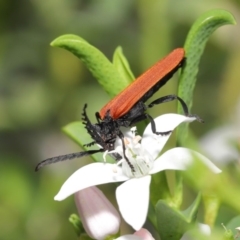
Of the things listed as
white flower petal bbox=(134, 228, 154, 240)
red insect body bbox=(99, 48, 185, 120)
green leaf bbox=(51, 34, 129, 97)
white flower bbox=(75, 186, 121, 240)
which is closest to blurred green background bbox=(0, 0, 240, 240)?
red insect body bbox=(99, 48, 185, 120)

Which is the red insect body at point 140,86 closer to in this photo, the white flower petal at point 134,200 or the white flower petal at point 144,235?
the white flower petal at point 134,200

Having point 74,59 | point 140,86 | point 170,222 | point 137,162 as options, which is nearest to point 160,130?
point 137,162

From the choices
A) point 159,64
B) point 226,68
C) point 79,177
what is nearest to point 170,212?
point 79,177

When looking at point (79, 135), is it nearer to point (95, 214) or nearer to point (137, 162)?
point (137, 162)

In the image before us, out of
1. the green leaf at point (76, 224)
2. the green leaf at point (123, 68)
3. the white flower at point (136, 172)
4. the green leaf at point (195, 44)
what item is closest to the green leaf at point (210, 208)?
the white flower at point (136, 172)

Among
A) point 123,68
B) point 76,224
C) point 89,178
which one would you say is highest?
point 123,68

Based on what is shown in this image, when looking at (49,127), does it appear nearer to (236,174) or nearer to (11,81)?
(11,81)
